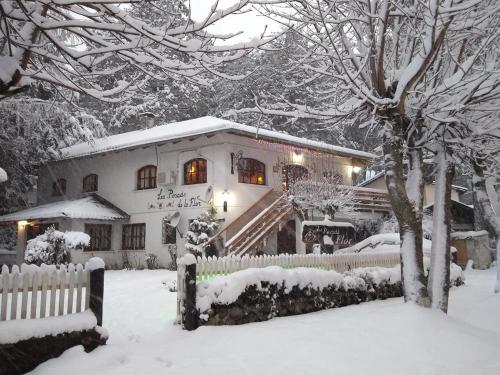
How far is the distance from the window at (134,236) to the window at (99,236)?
2.58ft

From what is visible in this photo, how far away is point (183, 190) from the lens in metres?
19.5

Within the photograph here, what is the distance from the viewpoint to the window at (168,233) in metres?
19.5

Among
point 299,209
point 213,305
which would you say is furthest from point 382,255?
point 213,305

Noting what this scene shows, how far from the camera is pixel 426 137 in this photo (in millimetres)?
7848

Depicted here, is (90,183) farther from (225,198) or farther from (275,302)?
(275,302)

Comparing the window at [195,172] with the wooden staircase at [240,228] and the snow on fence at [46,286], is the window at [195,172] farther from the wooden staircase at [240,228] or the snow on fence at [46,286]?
the snow on fence at [46,286]

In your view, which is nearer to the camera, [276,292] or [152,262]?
[276,292]

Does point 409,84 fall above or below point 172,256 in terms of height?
above

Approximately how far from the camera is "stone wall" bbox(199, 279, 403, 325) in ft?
24.7

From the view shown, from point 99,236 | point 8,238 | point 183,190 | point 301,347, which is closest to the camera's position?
point 301,347

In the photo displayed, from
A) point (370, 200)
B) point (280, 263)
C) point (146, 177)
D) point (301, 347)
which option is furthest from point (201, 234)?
point (301, 347)

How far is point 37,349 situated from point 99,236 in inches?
640

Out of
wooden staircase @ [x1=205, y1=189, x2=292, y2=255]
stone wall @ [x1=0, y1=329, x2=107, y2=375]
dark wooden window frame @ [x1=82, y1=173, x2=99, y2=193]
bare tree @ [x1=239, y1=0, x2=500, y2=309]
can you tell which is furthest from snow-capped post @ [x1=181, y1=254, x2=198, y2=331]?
dark wooden window frame @ [x1=82, y1=173, x2=99, y2=193]

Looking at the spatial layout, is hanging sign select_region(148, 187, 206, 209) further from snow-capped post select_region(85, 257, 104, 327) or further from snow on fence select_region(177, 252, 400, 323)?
snow-capped post select_region(85, 257, 104, 327)
